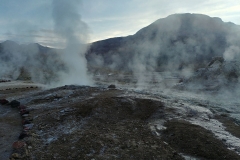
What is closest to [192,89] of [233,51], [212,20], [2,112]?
[233,51]

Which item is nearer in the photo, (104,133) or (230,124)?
(104,133)

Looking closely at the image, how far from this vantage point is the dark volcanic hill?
204ft

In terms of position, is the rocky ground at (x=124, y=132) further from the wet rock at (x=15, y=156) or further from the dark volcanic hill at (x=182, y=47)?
the dark volcanic hill at (x=182, y=47)

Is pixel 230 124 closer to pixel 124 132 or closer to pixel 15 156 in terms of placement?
pixel 124 132

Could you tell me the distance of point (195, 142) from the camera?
29.1ft

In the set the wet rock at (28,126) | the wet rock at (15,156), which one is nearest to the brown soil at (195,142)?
the wet rock at (15,156)

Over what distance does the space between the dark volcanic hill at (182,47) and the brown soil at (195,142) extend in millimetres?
39344

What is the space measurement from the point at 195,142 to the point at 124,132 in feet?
10.1

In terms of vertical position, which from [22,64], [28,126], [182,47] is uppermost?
[182,47]

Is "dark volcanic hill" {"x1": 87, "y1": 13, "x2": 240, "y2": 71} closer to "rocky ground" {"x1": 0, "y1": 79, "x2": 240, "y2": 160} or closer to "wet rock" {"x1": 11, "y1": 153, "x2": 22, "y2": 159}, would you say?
"rocky ground" {"x1": 0, "y1": 79, "x2": 240, "y2": 160}

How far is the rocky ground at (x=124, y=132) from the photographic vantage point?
327 inches

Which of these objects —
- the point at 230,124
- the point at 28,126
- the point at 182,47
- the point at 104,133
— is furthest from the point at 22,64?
the point at 182,47

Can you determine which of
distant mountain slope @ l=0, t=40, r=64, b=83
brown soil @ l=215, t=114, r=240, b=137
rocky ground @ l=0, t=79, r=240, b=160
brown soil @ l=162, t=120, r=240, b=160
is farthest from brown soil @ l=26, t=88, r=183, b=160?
distant mountain slope @ l=0, t=40, r=64, b=83

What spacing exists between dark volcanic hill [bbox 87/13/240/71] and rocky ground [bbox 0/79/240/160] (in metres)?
37.3
